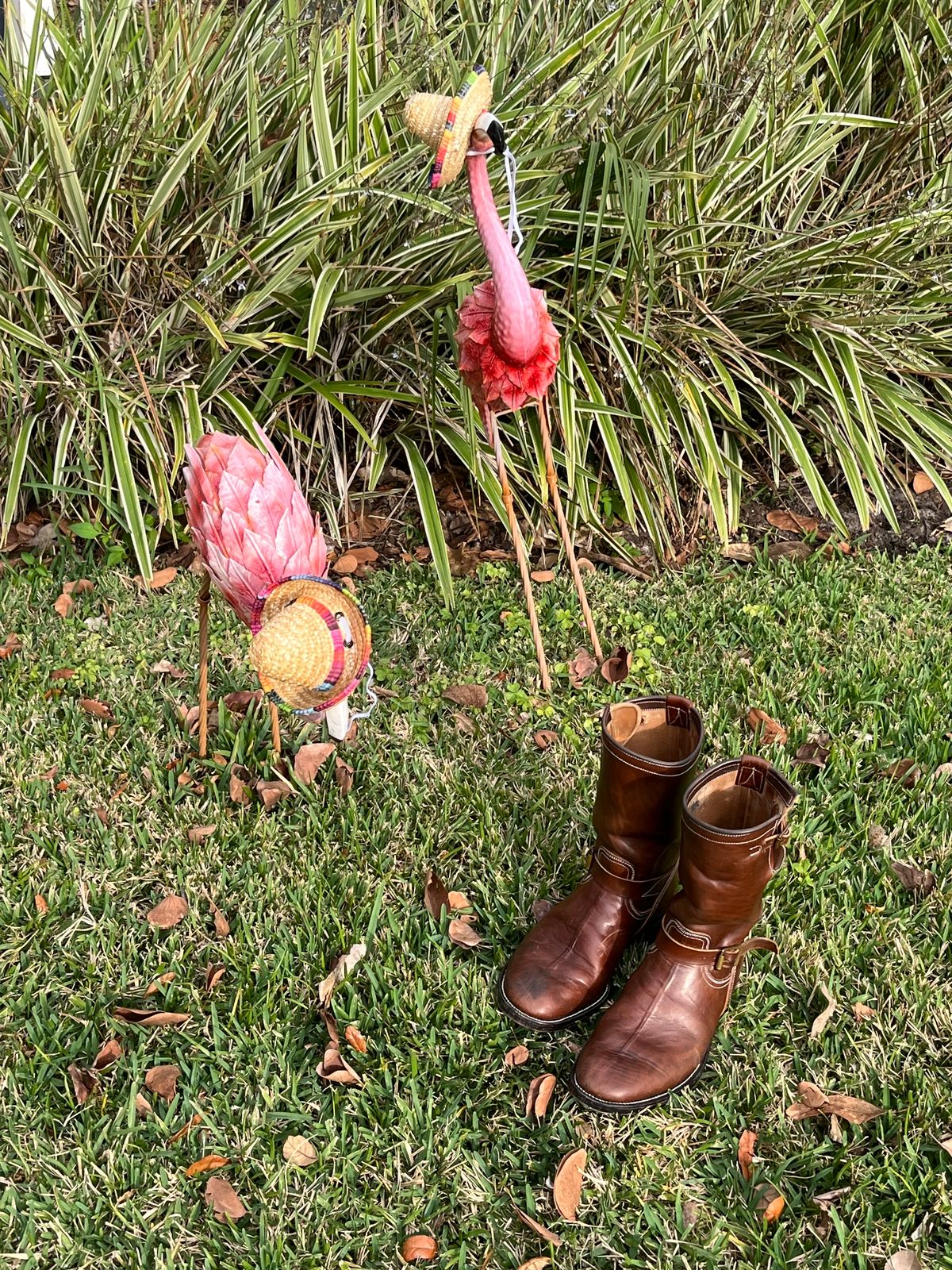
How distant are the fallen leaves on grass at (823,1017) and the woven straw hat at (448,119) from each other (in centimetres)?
151

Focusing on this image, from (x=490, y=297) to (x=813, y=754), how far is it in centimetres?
121

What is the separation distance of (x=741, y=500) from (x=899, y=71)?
1444 mm

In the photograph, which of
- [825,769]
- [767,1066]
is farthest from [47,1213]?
[825,769]

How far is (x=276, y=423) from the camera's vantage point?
3.07 metres

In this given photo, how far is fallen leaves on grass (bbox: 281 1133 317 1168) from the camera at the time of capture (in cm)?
163

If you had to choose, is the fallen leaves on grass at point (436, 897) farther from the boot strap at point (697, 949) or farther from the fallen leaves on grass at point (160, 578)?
the fallen leaves on grass at point (160, 578)

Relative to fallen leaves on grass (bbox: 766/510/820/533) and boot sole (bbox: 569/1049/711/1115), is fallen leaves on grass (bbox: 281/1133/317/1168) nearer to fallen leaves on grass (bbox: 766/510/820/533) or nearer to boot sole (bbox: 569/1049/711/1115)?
boot sole (bbox: 569/1049/711/1115)

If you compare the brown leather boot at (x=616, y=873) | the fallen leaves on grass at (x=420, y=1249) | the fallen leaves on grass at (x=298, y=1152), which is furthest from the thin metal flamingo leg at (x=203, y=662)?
the fallen leaves on grass at (x=420, y=1249)

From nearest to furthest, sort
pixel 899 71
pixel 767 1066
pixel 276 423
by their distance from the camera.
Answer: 1. pixel 767 1066
2. pixel 276 423
3. pixel 899 71

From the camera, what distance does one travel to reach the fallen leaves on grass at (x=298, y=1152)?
5.36ft

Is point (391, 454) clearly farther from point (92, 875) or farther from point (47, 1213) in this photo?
point (47, 1213)

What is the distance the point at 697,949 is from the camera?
173cm

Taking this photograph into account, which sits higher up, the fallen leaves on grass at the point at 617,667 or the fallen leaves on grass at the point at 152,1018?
the fallen leaves on grass at the point at 152,1018

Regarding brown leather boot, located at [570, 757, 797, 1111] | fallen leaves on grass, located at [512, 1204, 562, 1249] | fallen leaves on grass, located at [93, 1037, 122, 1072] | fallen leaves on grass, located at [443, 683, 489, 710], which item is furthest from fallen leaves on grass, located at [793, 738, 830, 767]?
fallen leaves on grass, located at [93, 1037, 122, 1072]
